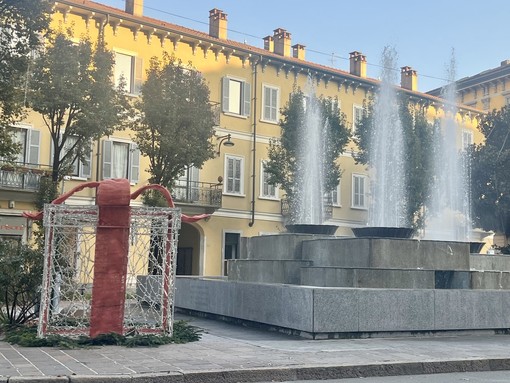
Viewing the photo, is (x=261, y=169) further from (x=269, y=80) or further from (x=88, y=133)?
(x=88, y=133)

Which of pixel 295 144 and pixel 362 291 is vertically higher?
pixel 295 144

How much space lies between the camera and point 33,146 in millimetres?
27406

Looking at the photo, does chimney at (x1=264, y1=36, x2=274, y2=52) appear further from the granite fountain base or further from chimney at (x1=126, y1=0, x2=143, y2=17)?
the granite fountain base

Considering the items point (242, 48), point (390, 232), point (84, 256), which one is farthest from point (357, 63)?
point (84, 256)

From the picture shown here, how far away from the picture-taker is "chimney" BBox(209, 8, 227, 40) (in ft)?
113

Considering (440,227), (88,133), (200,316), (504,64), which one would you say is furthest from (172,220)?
(504,64)

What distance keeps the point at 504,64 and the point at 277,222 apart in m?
27.3

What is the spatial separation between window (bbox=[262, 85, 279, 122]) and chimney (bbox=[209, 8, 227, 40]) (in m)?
3.55

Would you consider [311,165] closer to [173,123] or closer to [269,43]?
[173,123]

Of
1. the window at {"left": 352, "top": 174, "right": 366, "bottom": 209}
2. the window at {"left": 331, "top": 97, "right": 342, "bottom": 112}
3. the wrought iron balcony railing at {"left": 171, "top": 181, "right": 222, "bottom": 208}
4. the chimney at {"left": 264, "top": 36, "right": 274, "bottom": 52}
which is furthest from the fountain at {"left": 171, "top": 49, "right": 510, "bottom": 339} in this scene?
the chimney at {"left": 264, "top": 36, "right": 274, "bottom": 52}

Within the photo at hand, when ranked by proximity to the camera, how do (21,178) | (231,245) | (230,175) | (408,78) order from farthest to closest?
(408,78) < (231,245) < (230,175) < (21,178)

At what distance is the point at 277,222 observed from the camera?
34750mm

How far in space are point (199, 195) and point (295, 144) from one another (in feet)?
17.0

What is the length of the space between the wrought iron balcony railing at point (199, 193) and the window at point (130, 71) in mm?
4834
